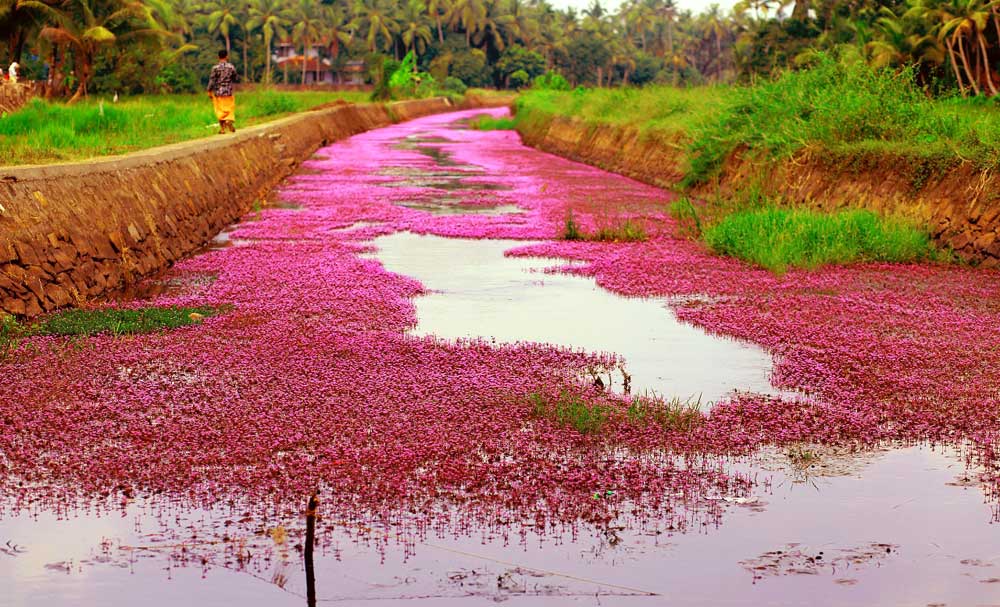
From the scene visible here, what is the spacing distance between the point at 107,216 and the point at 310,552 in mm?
10383

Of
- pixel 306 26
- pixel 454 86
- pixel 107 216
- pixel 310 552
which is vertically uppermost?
pixel 306 26

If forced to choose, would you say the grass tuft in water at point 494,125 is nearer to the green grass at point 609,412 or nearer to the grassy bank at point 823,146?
the grassy bank at point 823,146

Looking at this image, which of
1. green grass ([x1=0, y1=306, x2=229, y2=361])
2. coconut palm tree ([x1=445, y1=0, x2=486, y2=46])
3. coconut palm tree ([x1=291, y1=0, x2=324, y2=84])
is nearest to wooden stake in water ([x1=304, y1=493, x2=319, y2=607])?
green grass ([x1=0, y1=306, x2=229, y2=361])

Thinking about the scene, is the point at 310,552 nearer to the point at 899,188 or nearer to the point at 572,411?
the point at 572,411

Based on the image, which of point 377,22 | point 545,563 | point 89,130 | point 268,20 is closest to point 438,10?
point 377,22

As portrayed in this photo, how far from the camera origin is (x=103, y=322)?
37.9ft

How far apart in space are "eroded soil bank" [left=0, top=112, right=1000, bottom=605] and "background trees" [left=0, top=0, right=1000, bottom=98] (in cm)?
1581

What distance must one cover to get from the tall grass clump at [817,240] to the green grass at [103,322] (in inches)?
284

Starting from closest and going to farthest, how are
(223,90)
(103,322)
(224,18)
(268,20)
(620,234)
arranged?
(103,322) < (620,234) < (223,90) < (224,18) < (268,20)

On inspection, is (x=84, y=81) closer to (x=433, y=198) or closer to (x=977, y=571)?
(x=433, y=198)

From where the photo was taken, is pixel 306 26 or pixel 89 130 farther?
pixel 306 26

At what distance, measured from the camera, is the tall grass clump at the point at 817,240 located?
52.8ft

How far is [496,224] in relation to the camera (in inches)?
852

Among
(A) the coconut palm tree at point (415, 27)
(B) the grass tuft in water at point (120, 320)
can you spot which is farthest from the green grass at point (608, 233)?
(A) the coconut palm tree at point (415, 27)
